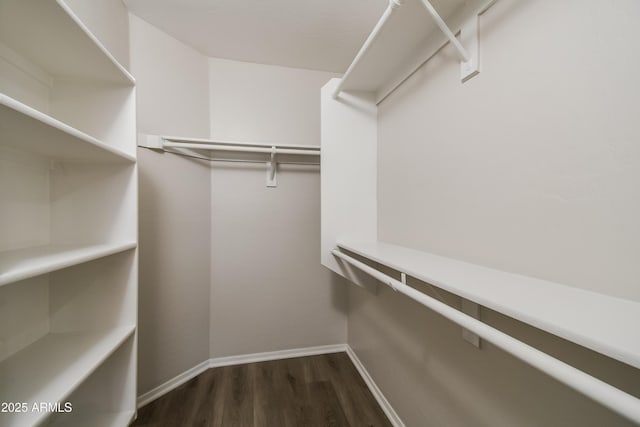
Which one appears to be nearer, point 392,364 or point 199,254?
point 392,364

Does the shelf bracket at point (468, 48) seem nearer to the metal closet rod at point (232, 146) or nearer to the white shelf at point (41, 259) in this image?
the metal closet rod at point (232, 146)

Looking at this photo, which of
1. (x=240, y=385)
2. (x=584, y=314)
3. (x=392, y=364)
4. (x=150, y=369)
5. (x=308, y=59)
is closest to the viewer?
(x=584, y=314)

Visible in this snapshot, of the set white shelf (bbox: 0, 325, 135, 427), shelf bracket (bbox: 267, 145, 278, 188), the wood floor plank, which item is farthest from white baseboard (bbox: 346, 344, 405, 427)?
shelf bracket (bbox: 267, 145, 278, 188)

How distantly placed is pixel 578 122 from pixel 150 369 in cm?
219

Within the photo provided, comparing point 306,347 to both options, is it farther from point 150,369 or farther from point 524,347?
point 524,347

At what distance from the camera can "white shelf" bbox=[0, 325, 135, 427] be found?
61cm

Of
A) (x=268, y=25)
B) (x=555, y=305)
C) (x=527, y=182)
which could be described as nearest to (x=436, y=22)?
(x=527, y=182)

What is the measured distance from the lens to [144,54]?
1.38 meters

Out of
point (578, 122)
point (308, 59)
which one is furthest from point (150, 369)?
point (308, 59)

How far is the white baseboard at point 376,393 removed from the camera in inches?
49.0

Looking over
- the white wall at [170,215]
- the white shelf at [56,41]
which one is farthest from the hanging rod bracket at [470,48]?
the white wall at [170,215]

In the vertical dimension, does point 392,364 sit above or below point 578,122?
below

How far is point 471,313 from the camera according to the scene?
2.33ft

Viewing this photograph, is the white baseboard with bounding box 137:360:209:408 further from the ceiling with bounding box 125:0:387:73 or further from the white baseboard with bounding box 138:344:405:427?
the ceiling with bounding box 125:0:387:73
